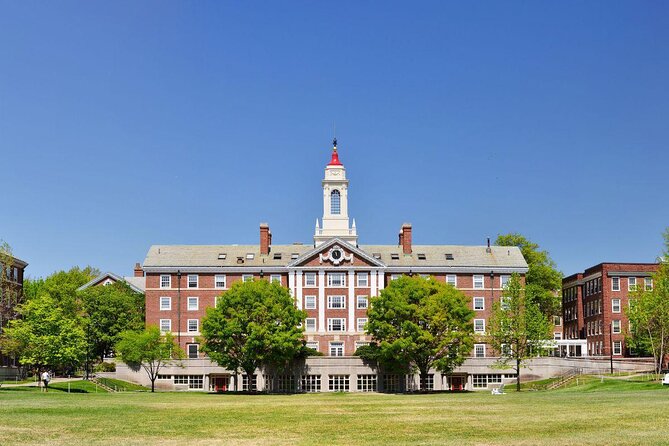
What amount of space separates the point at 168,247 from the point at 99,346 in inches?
541

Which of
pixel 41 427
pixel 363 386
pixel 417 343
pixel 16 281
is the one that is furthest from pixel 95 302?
pixel 41 427

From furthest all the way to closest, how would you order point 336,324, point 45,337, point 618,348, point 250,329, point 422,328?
1. point 618,348
2. point 336,324
3. point 422,328
4. point 250,329
5. point 45,337

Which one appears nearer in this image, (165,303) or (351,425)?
(351,425)

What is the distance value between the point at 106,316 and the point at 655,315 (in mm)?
57894

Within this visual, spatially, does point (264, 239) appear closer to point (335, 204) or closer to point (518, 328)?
point (335, 204)

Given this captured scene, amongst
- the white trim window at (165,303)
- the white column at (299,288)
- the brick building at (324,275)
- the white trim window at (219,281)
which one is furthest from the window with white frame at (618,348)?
the white trim window at (165,303)

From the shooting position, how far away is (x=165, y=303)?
105m

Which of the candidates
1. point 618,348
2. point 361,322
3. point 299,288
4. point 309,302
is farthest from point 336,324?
point 618,348

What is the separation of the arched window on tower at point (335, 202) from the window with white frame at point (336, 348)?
17360 millimetres

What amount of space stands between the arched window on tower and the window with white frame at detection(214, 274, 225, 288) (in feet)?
51.0

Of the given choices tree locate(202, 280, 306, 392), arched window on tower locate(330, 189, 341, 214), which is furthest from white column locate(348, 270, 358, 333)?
tree locate(202, 280, 306, 392)

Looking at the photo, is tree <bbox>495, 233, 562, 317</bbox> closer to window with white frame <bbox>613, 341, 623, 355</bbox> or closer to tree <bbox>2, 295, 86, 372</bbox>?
window with white frame <bbox>613, 341, 623, 355</bbox>

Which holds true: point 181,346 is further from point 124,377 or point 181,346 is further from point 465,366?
point 465,366

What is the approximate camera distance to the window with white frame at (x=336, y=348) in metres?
102
